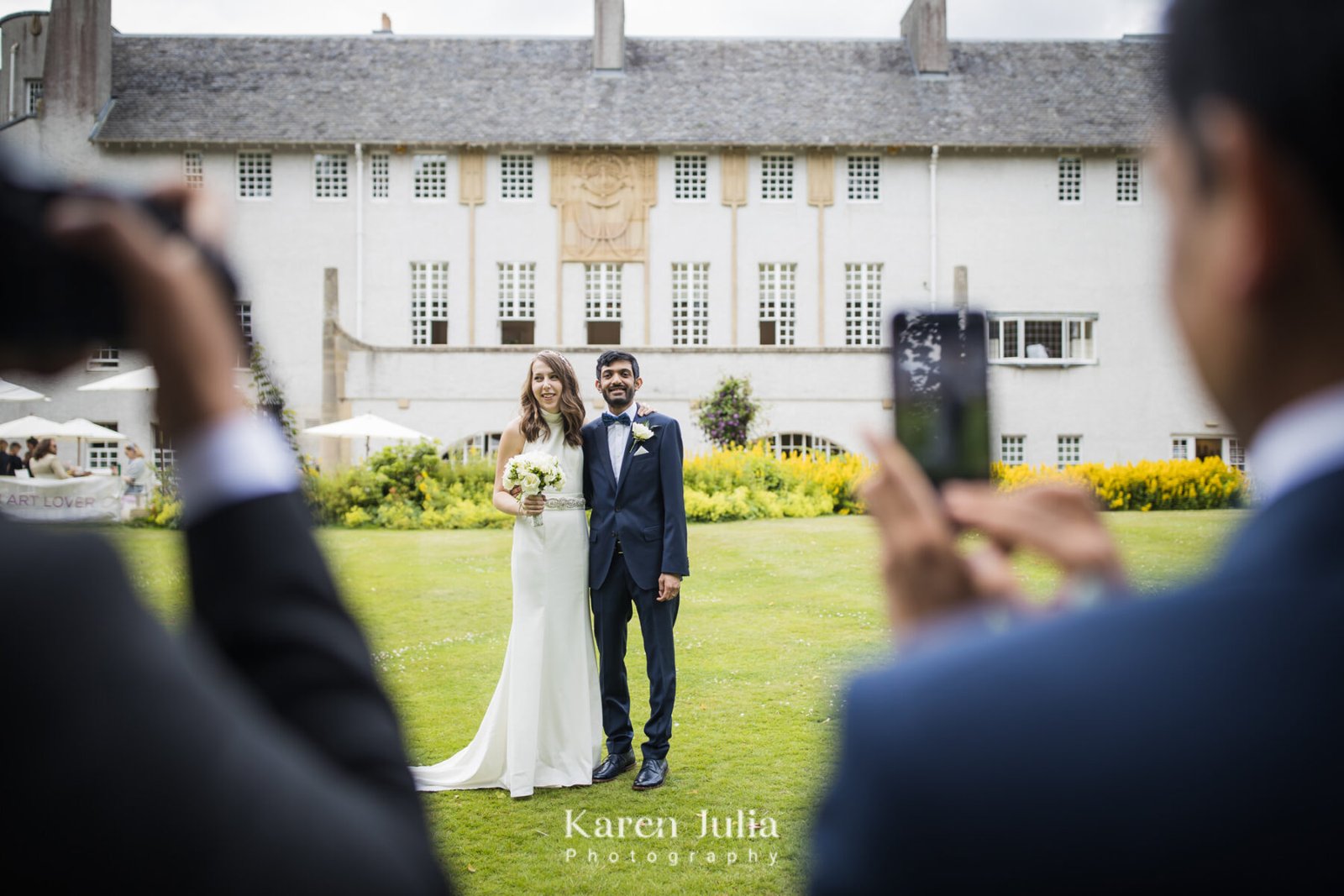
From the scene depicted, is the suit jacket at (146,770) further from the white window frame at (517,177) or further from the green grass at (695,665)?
the white window frame at (517,177)

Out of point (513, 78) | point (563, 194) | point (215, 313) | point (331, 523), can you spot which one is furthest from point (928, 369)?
point (513, 78)

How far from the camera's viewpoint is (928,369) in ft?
4.26

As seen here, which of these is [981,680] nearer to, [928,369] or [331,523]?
[928,369]

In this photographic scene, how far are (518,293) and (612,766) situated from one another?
25401 millimetres

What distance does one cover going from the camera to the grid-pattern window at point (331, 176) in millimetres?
30828

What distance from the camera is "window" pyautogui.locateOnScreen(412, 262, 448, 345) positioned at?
31.0m

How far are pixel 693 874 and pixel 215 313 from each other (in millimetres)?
4801

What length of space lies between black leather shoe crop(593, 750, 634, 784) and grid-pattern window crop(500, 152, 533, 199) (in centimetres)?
2590

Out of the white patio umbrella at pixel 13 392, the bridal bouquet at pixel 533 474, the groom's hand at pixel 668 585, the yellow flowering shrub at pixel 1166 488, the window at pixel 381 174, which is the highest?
the window at pixel 381 174

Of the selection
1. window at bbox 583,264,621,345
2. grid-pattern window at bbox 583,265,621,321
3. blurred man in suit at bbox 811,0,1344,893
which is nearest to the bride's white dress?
blurred man in suit at bbox 811,0,1344,893

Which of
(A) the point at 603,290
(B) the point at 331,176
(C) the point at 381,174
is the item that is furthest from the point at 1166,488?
(B) the point at 331,176

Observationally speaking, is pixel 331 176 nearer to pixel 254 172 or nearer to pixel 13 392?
pixel 254 172

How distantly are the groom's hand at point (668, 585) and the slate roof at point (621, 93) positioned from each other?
994 inches

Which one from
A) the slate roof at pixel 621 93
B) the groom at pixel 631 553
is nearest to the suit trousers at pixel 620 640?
the groom at pixel 631 553
